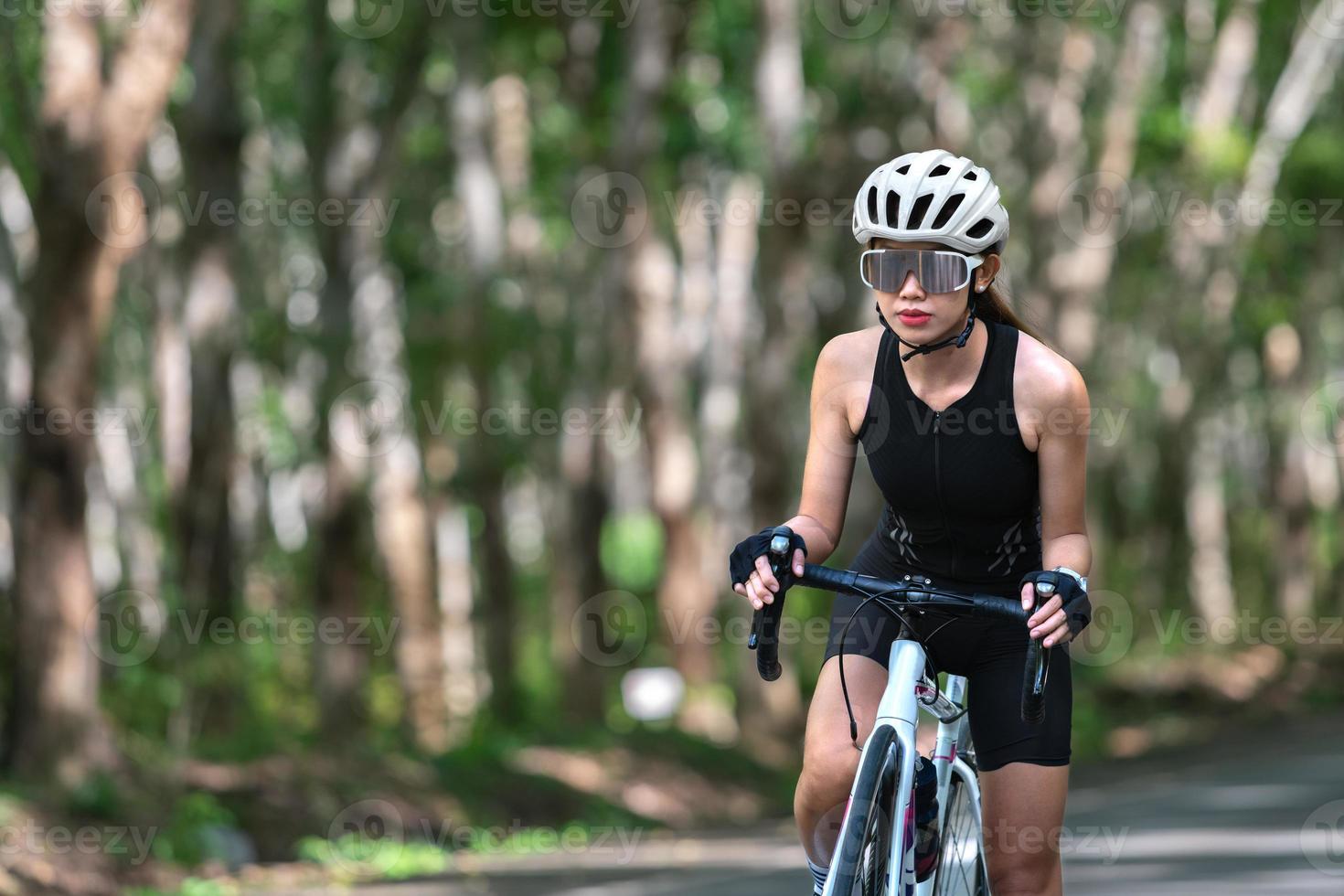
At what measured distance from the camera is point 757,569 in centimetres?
467

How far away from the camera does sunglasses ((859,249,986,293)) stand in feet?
15.7

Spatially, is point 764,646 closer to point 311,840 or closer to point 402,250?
point 311,840

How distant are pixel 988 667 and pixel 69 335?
820 cm

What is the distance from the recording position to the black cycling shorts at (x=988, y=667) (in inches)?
197

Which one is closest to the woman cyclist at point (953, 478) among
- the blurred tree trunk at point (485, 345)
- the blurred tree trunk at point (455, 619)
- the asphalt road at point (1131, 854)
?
the asphalt road at point (1131, 854)

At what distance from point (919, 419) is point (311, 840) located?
8.52 m

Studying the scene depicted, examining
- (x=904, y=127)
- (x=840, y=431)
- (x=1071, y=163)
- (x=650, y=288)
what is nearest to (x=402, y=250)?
(x=650, y=288)

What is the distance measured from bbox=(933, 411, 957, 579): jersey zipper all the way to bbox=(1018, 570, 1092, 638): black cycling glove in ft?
1.39

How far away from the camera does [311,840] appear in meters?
12.6

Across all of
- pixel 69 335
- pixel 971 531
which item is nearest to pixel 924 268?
pixel 971 531

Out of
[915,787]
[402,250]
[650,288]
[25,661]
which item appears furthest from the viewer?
[402,250]

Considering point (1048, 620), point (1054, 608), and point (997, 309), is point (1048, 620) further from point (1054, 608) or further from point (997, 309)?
point (997, 309)

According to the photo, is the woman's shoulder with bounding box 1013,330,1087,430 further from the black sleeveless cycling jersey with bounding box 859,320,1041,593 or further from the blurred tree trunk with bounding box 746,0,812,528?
the blurred tree trunk with bounding box 746,0,812,528

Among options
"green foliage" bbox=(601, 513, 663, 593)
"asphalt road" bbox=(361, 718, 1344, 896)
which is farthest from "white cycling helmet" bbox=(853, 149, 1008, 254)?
"green foliage" bbox=(601, 513, 663, 593)
